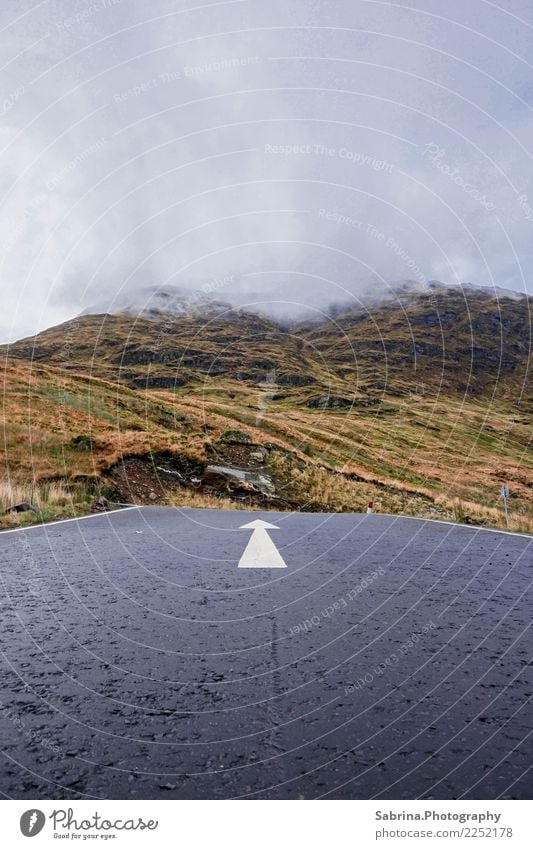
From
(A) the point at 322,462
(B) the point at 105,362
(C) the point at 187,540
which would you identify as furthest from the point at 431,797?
(B) the point at 105,362

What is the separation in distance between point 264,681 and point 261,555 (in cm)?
474

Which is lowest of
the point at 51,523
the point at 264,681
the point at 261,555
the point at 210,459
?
the point at 51,523

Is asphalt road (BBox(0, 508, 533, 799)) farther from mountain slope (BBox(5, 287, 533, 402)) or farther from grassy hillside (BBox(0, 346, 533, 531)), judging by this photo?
mountain slope (BBox(5, 287, 533, 402))

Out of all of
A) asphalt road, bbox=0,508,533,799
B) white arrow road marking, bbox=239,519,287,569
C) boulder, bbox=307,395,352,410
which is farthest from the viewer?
boulder, bbox=307,395,352,410

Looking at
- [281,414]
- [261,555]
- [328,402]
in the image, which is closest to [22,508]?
[261,555]

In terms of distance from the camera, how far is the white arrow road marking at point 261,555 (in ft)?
24.2

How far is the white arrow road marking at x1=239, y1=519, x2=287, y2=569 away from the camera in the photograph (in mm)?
7387

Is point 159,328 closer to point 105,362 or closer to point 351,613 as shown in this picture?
point 105,362

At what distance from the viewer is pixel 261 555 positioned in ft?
27.0

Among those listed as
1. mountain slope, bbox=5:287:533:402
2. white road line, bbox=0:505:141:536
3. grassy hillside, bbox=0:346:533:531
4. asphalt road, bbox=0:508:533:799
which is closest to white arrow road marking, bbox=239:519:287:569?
asphalt road, bbox=0:508:533:799

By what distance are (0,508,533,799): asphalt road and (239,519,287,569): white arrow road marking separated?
40 centimetres

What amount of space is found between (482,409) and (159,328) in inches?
3244

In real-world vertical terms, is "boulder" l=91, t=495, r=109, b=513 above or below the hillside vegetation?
below

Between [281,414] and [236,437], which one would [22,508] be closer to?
[236,437]
